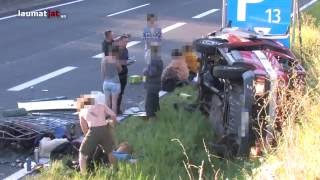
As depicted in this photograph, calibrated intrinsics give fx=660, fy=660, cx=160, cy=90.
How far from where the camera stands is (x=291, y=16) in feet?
38.5

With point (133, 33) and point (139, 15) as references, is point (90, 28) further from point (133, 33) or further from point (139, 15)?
point (139, 15)

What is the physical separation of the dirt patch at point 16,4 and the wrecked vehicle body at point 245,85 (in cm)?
1604

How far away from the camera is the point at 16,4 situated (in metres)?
26.1

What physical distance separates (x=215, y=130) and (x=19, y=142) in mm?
2670

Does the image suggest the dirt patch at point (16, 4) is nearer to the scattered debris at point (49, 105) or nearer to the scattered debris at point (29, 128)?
the scattered debris at point (49, 105)

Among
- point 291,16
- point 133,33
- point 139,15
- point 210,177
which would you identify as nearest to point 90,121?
point 210,177

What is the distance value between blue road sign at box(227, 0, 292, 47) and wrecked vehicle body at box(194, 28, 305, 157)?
1.78 metres

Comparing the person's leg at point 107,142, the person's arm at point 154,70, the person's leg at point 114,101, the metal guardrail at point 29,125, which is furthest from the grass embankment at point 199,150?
the metal guardrail at point 29,125

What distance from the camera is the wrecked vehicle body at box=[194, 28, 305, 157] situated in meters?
7.82

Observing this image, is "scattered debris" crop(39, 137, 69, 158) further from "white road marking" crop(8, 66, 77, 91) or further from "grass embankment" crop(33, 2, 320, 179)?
"white road marking" crop(8, 66, 77, 91)

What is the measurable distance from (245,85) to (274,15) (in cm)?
408

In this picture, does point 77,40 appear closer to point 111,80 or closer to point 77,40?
point 77,40

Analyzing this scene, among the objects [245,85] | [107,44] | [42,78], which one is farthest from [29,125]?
[42,78]

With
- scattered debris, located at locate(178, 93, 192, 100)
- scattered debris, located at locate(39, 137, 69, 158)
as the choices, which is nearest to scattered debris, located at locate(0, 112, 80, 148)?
scattered debris, located at locate(39, 137, 69, 158)
